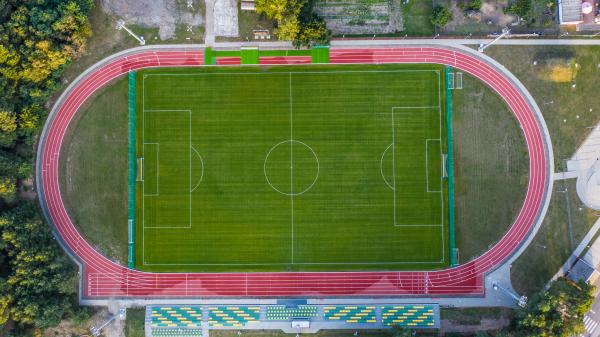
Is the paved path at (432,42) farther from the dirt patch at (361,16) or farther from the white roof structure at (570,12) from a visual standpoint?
the white roof structure at (570,12)

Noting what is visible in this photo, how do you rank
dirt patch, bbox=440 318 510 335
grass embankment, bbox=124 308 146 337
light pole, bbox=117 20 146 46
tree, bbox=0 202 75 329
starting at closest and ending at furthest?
1. tree, bbox=0 202 75 329
2. dirt patch, bbox=440 318 510 335
3. grass embankment, bbox=124 308 146 337
4. light pole, bbox=117 20 146 46

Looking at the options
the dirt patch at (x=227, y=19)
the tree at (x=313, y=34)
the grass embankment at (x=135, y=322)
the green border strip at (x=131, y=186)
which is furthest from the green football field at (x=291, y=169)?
the grass embankment at (x=135, y=322)

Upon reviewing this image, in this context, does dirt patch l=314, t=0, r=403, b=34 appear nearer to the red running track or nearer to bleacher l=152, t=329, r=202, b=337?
the red running track

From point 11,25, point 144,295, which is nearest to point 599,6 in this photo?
point 144,295

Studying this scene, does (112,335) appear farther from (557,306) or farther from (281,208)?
(557,306)

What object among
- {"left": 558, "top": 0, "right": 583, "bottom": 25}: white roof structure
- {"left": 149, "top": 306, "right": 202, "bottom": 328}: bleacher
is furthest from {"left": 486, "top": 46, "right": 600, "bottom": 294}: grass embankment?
{"left": 149, "top": 306, "right": 202, "bottom": 328}: bleacher

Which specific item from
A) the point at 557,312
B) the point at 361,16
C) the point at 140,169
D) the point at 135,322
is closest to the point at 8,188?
the point at 140,169
